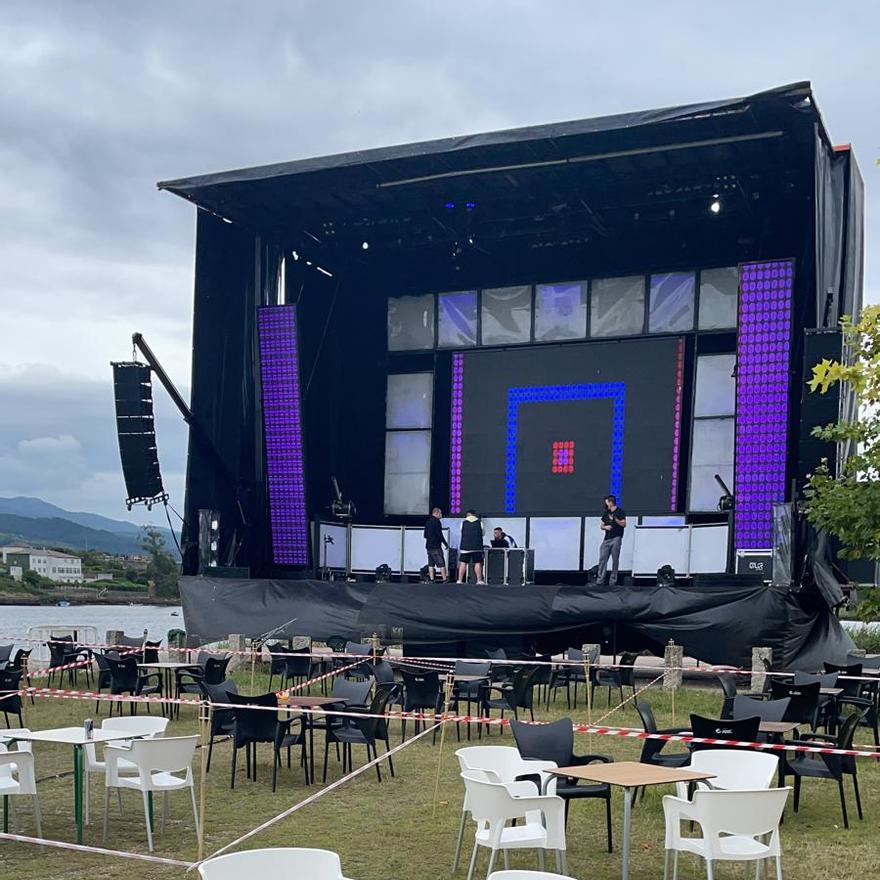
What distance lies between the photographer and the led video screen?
18656 millimetres

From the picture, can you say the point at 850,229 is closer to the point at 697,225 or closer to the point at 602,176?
the point at 697,225

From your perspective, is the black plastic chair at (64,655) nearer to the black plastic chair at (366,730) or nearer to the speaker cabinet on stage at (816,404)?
the black plastic chair at (366,730)

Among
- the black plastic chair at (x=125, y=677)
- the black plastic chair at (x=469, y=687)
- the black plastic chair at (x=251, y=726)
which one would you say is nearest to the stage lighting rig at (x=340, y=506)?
the black plastic chair at (x=469, y=687)

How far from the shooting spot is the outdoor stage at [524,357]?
1573 cm

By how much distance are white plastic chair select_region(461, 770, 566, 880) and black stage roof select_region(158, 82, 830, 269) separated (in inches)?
430

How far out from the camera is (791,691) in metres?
9.77

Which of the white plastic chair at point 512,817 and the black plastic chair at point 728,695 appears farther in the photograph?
the black plastic chair at point 728,695

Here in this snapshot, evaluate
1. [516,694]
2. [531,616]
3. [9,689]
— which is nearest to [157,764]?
[9,689]

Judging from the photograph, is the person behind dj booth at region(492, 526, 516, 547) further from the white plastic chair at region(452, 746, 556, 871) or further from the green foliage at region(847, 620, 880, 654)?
the white plastic chair at region(452, 746, 556, 871)

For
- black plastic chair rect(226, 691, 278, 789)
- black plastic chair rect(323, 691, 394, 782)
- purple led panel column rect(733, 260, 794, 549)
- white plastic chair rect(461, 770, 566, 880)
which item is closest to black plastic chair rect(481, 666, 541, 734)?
black plastic chair rect(323, 691, 394, 782)

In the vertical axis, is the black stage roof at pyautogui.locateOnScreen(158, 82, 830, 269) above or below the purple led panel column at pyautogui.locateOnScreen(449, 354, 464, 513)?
above

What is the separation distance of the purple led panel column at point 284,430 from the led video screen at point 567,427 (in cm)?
Result: 273

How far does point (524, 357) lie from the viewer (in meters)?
19.8

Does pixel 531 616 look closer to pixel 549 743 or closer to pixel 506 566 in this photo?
pixel 506 566
